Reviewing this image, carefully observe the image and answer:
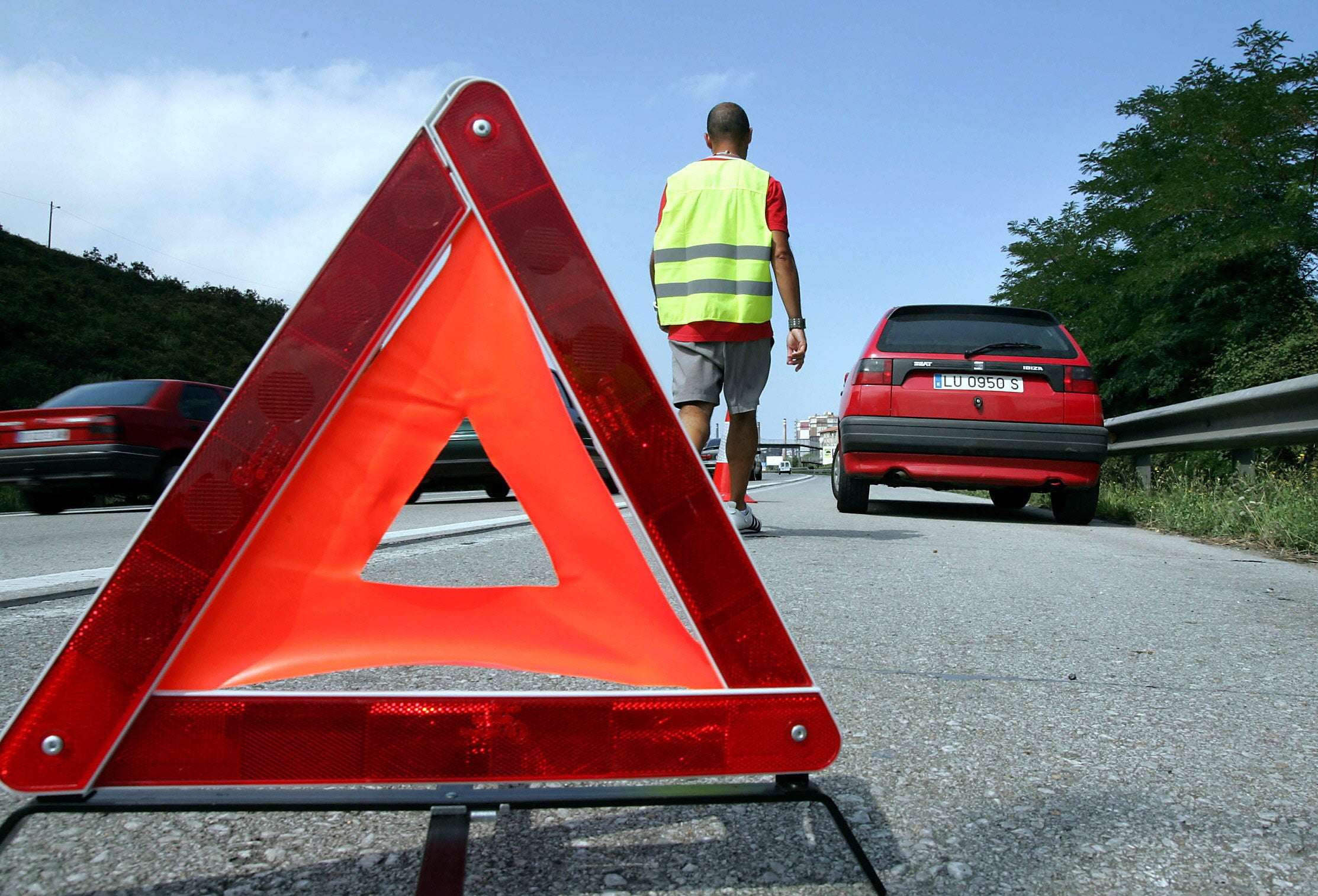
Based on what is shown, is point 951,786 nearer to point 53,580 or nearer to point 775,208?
point 775,208

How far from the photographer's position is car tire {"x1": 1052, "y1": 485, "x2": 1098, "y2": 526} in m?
8.49

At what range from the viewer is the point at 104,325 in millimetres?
42844

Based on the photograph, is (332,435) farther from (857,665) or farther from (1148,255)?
(1148,255)

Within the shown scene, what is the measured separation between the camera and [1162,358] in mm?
22594

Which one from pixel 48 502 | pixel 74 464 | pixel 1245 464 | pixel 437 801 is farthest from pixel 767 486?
pixel 437 801

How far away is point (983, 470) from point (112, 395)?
9761 millimetres

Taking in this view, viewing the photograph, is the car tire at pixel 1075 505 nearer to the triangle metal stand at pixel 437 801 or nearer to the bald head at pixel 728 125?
the bald head at pixel 728 125

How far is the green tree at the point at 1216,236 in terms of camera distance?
20.7m

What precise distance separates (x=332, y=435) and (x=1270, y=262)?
23.2 meters

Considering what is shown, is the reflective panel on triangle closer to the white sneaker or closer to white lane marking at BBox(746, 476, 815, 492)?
the white sneaker

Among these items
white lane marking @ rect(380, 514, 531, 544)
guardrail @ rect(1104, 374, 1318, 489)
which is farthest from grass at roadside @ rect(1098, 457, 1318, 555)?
white lane marking @ rect(380, 514, 531, 544)

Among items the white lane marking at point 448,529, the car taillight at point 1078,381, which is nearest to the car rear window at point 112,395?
the white lane marking at point 448,529

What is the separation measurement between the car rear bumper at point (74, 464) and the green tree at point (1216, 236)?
1805 cm

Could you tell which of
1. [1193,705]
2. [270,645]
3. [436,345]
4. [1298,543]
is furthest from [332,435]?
[1298,543]
